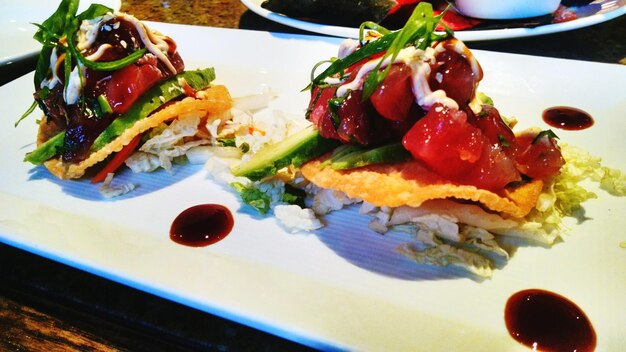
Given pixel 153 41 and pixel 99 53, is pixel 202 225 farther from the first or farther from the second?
pixel 153 41

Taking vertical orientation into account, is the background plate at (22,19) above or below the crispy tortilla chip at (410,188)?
below

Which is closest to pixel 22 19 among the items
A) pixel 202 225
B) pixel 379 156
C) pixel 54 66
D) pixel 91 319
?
pixel 54 66

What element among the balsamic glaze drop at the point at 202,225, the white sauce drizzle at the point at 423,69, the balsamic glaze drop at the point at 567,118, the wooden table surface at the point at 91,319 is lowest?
the wooden table surface at the point at 91,319

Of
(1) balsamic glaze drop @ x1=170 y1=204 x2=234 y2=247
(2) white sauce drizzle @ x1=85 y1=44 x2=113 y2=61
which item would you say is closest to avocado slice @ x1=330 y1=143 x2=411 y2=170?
(1) balsamic glaze drop @ x1=170 y1=204 x2=234 y2=247

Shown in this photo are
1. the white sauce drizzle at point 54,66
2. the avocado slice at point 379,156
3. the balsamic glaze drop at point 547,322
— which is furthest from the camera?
the white sauce drizzle at point 54,66

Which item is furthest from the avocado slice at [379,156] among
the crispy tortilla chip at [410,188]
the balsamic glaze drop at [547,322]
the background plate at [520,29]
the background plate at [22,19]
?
the background plate at [22,19]

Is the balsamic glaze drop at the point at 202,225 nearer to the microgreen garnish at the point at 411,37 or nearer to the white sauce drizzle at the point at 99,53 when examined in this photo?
the microgreen garnish at the point at 411,37

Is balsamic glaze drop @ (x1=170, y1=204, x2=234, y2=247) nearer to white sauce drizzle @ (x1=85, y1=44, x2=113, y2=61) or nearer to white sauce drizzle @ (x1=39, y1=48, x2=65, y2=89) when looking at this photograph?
white sauce drizzle @ (x1=85, y1=44, x2=113, y2=61)

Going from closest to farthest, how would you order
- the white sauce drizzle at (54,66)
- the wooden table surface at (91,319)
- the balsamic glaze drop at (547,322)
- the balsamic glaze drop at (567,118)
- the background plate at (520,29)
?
the balsamic glaze drop at (547,322)
the wooden table surface at (91,319)
the balsamic glaze drop at (567,118)
the white sauce drizzle at (54,66)
the background plate at (520,29)
